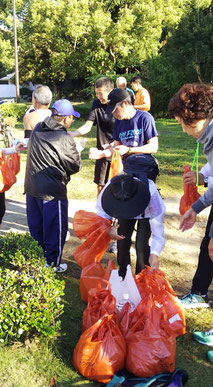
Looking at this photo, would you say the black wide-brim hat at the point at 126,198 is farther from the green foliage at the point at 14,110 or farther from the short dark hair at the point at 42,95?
the green foliage at the point at 14,110

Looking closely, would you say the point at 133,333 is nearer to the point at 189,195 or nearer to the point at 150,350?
the point at 150,350

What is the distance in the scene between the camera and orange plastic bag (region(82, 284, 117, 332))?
2.39m

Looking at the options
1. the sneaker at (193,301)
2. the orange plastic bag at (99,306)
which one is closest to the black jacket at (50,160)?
the orange plastic bag at (99,306)

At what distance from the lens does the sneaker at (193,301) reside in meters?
3.09

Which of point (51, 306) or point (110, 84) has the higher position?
point (110, 84)

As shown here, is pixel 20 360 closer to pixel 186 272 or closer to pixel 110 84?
pixel 186 272

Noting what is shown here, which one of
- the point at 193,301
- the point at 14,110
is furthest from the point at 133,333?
the point at 14,110

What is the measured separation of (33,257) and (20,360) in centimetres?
70

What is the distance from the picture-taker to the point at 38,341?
251 cm

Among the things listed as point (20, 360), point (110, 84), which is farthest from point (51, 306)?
point (110, 84)

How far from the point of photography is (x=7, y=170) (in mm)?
3842

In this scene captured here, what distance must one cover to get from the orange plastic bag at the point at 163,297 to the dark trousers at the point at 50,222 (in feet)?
3.39

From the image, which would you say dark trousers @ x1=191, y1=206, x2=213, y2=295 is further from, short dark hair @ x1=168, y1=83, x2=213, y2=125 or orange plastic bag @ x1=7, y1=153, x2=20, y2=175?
orange plastic bag @ x1=7, y1=153, x2=20, y2=175

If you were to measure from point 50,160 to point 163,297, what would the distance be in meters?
1.54
